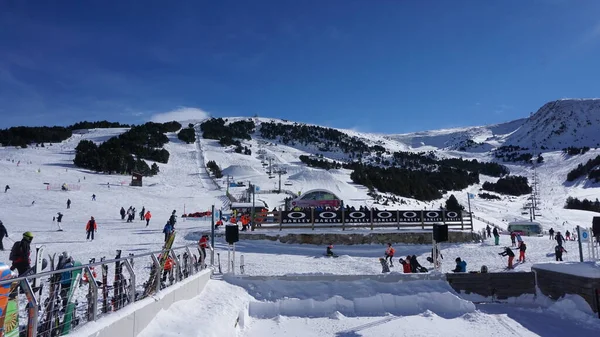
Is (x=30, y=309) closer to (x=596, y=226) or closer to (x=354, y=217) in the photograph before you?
(x=596, y=226)

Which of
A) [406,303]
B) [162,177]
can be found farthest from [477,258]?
[162,177]

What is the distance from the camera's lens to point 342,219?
74.4 feet

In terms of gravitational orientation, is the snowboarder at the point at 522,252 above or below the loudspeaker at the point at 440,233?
below

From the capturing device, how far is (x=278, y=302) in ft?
35.1

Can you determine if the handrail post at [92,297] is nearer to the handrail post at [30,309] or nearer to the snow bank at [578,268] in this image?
the handrail post at [30,309]

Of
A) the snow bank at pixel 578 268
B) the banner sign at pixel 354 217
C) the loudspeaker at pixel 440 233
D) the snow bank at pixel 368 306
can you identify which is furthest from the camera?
the banner sign at pixel 354 217

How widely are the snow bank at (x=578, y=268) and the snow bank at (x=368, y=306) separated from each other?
245 centimetres

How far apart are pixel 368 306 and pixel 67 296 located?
294 inches

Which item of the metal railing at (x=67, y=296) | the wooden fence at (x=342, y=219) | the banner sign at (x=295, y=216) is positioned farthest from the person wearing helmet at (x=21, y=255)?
the banner sign at (x=295, y=216)

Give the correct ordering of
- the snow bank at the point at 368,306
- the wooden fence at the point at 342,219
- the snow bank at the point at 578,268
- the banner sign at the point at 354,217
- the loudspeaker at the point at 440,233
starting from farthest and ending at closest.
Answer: the banner sign at the point at 354,217 < the wooden fence at the point at 342,219 < the loudspeaker at the point at 440,233 < the snow bank at the point at 368,306 < the snow bank at the point at 578,268

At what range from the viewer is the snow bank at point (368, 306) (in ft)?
34.5

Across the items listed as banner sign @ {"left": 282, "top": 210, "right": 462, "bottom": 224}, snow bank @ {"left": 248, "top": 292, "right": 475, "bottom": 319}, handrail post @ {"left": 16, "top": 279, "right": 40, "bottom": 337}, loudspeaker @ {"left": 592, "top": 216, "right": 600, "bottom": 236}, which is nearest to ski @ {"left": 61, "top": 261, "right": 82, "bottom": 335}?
handrail post @ {"left": 16, "top": 279, "right": 40, "bottom": 337}

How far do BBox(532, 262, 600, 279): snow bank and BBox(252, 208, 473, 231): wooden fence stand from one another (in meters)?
11.3

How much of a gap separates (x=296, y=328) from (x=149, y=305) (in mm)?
4137
